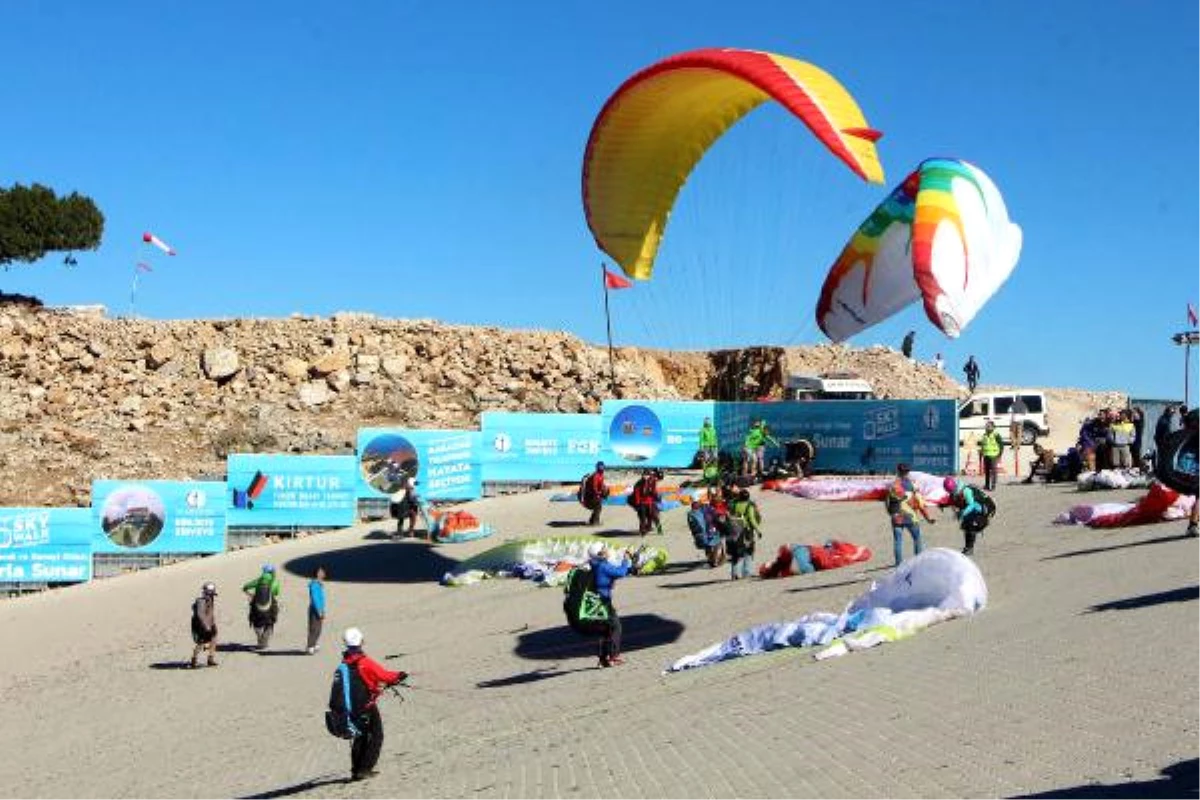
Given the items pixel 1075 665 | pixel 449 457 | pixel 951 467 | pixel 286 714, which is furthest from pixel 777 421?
pixel 1075 665

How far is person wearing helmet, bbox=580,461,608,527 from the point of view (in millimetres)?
24734

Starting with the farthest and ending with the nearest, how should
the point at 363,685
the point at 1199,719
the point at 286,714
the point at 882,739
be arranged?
the point at 286,714, the point at 363,685, the point at 882,739, the point at 1199,719

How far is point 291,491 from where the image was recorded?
1064 inches

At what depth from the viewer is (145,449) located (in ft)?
131

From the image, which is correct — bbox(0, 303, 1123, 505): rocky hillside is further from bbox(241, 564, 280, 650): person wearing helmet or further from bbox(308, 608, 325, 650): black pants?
bbox(308, 608, 325, 650): black pants

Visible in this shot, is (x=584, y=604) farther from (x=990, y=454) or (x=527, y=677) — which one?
(x=990, y=454)

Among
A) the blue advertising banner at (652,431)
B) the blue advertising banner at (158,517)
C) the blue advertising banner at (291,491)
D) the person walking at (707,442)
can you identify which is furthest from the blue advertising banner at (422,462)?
the person walking at (707,442)

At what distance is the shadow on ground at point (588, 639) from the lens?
15227 mm

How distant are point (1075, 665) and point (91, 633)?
1658cm

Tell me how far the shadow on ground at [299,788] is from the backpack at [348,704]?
0.50 m

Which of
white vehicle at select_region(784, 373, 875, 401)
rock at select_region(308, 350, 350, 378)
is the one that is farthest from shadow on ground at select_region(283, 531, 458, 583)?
rock at select_region(308, 350, 350, 378)

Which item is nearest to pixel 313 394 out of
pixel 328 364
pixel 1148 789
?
pixel 328 364

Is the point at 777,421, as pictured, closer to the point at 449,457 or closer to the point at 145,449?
the point at 449,457

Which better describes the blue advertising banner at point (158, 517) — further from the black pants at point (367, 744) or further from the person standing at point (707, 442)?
the black pants at point (367, 744)
